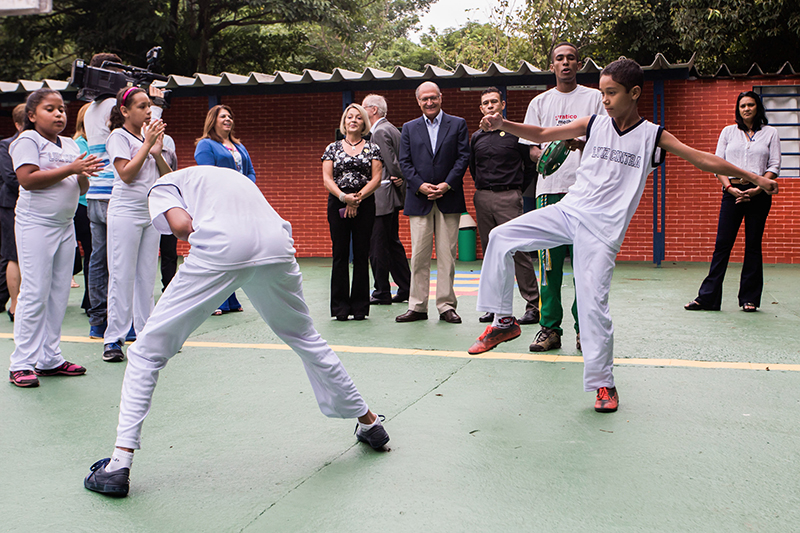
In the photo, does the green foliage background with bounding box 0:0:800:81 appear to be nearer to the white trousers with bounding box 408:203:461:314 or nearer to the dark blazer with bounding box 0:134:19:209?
the white trousers with bounding box 408:203:461:314

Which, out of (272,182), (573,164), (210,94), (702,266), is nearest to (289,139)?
(272,182)

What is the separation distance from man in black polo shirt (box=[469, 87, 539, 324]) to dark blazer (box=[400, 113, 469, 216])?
0.58 feet

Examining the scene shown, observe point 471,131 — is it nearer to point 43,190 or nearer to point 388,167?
point 388,167


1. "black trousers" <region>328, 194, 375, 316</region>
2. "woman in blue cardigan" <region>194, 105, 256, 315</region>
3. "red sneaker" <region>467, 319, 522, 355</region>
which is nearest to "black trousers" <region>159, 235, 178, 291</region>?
"woman in blue cardigan" <region>194, 105, 256, 315</region>

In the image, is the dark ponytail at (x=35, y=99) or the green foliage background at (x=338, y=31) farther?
the green foliage background at (x=338, y=31)

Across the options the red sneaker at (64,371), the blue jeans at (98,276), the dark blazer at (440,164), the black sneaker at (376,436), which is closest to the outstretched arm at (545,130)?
the black sneaker at (376,436)

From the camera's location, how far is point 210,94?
489 inches

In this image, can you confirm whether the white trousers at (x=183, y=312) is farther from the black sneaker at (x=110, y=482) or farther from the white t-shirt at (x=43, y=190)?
the white t-shirt at (x=43, y=190)

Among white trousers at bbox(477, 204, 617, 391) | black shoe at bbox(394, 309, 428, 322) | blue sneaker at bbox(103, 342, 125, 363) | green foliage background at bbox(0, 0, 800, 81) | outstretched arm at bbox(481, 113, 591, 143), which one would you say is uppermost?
green foliage background at bbox(0, 0, 800, 81)

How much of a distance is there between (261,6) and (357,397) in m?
17.7

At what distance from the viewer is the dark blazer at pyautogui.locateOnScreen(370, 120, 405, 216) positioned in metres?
7.40

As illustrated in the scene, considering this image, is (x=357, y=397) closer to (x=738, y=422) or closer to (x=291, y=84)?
(x=738, y=422)

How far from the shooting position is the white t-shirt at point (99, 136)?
581 cm

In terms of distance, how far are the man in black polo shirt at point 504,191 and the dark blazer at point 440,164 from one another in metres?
0.18
